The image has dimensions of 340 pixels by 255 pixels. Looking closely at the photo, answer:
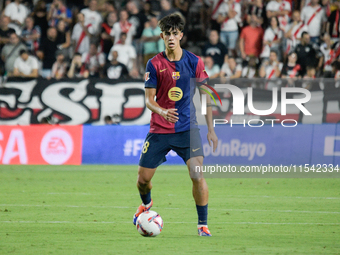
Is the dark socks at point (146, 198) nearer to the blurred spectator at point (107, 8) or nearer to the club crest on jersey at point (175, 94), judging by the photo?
the club crest on jersey at point (175, 94)

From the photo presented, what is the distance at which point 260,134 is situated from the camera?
48.3ft

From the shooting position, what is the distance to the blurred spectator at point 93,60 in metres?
16.9

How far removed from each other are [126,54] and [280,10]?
4825 mm

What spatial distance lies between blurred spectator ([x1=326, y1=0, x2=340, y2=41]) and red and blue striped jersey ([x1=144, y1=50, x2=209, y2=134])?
11.4 m

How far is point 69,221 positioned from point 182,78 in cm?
260

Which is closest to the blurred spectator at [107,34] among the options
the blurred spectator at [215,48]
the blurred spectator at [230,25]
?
the blurred spectator at [215,48]

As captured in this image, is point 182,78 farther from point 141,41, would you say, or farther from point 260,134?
point 141,41

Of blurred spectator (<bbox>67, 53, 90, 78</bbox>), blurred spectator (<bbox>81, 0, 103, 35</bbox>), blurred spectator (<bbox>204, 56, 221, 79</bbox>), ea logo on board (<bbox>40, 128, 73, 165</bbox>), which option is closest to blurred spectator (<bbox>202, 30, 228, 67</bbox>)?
blurred spectator (<bbox>204, 56, 221, 79</bbox>)

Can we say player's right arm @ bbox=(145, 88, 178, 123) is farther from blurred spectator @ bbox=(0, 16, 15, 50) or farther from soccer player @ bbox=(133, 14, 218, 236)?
blurred spectator @ bbox=(0, 16, 15, 50)

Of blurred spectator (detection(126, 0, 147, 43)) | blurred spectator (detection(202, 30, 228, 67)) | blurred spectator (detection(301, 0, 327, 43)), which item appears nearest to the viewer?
blurred spectator (detection(202, 30, 228, 67))

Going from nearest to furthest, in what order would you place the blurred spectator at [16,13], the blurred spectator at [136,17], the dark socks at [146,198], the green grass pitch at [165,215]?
the green grass pitch at [165,215] < the dark socks at [146,198] < the blurred spectator at [136,17] < the blurred spectator at [16,13]

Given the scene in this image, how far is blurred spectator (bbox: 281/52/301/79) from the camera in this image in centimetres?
1584

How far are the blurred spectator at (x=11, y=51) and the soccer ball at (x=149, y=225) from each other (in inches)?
447

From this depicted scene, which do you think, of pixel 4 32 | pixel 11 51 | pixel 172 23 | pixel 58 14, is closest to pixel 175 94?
pixel 172 23
